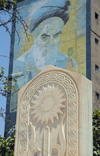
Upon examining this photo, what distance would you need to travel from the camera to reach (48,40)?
28.9 meters

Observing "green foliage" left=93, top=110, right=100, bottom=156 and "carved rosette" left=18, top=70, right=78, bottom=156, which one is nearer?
Answer: "carved rosette" left=18, top=70, right=78, bottom=156

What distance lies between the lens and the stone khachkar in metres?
11.1

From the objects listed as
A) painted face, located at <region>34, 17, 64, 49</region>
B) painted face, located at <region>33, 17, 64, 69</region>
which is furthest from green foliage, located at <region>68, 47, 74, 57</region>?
painted face, located at <region>34, 17, 64, 49</region>

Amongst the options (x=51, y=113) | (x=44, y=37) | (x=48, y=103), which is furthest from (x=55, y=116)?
(x=44, y=37)

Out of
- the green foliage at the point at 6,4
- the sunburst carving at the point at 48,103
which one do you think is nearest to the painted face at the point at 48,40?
the sunburst carving at the point at 48,103

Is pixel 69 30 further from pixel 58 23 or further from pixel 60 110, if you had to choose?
pixel 60 110

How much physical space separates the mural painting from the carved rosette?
13685 mm

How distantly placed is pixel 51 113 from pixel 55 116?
0.20 meters

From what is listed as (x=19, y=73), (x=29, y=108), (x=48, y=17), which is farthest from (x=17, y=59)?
(x=29, y=108)

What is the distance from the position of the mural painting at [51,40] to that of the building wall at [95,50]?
22.9 inches

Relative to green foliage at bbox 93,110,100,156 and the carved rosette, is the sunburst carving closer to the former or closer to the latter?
the carved rosette

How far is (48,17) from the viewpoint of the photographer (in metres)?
29.6

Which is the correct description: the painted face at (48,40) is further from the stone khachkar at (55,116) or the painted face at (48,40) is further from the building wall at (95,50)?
the stone khachkar at (55,116)

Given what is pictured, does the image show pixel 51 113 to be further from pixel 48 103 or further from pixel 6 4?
pixel 6 4
